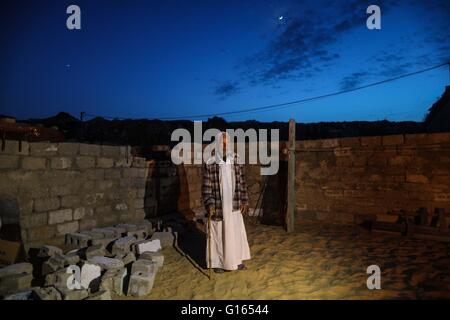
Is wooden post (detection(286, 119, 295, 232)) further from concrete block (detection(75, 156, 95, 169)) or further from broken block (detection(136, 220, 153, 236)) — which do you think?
concrete block (detection(75, 156, 95, 169))

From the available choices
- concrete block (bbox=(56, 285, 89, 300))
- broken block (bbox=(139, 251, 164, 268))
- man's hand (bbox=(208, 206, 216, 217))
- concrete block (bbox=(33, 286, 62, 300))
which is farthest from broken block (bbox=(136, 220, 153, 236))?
concrete block (bbox=(33, 286, 62, 300))

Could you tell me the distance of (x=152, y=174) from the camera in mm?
7918

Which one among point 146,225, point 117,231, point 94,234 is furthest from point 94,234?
point 146,225

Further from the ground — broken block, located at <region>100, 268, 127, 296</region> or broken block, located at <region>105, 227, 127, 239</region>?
broken block, located at <region>105, 227, 127, 239</region>

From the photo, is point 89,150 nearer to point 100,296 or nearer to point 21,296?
point 21,296

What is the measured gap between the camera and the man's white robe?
4.55 m

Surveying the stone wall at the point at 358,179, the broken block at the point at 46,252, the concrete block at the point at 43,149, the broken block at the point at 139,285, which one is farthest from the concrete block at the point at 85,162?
the broken block at the point at 139,285

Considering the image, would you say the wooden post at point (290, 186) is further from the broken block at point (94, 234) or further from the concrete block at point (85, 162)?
A: the concrete block at point (85, 162)

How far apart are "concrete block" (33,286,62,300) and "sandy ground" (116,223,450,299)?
1.20 meters

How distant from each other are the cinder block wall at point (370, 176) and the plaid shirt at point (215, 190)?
12.9 feet

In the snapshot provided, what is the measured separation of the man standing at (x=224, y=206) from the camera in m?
4.56
